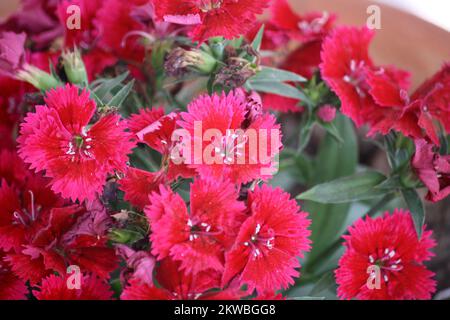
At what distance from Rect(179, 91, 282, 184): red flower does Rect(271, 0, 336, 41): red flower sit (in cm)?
38

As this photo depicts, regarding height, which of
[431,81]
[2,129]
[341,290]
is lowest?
[341,290]

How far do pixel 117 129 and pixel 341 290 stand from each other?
1.36ft

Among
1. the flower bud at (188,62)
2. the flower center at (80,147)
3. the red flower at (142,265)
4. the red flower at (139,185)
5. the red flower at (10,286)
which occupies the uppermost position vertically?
the flower bud at (188,62)

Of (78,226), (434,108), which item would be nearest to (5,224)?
(78,226)

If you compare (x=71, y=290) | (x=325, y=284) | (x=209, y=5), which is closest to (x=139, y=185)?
(x=71, y=290)

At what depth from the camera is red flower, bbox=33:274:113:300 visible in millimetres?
812

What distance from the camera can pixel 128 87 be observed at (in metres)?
0.90

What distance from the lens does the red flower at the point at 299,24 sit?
1132 millimetres

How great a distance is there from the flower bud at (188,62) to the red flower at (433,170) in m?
0.35

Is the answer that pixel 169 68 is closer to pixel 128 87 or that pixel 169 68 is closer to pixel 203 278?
pixel 128 87

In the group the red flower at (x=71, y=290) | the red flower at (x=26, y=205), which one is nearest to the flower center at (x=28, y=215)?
the red flower at (x=26, y=205)

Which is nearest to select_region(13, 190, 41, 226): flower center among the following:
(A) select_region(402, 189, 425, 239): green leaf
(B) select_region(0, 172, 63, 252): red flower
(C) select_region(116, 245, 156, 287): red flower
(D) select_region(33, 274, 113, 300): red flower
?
(B) select_region(0, 172, 63, 252): red flower

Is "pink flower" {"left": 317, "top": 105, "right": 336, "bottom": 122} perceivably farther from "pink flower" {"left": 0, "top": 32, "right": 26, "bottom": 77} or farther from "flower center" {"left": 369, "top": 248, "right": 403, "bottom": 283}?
"pink flower" {"left": 0, "top": 32, "right": 26, "bottom": 77}

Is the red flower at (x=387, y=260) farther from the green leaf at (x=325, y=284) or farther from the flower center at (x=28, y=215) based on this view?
the flower center at (x=28, y=215)
